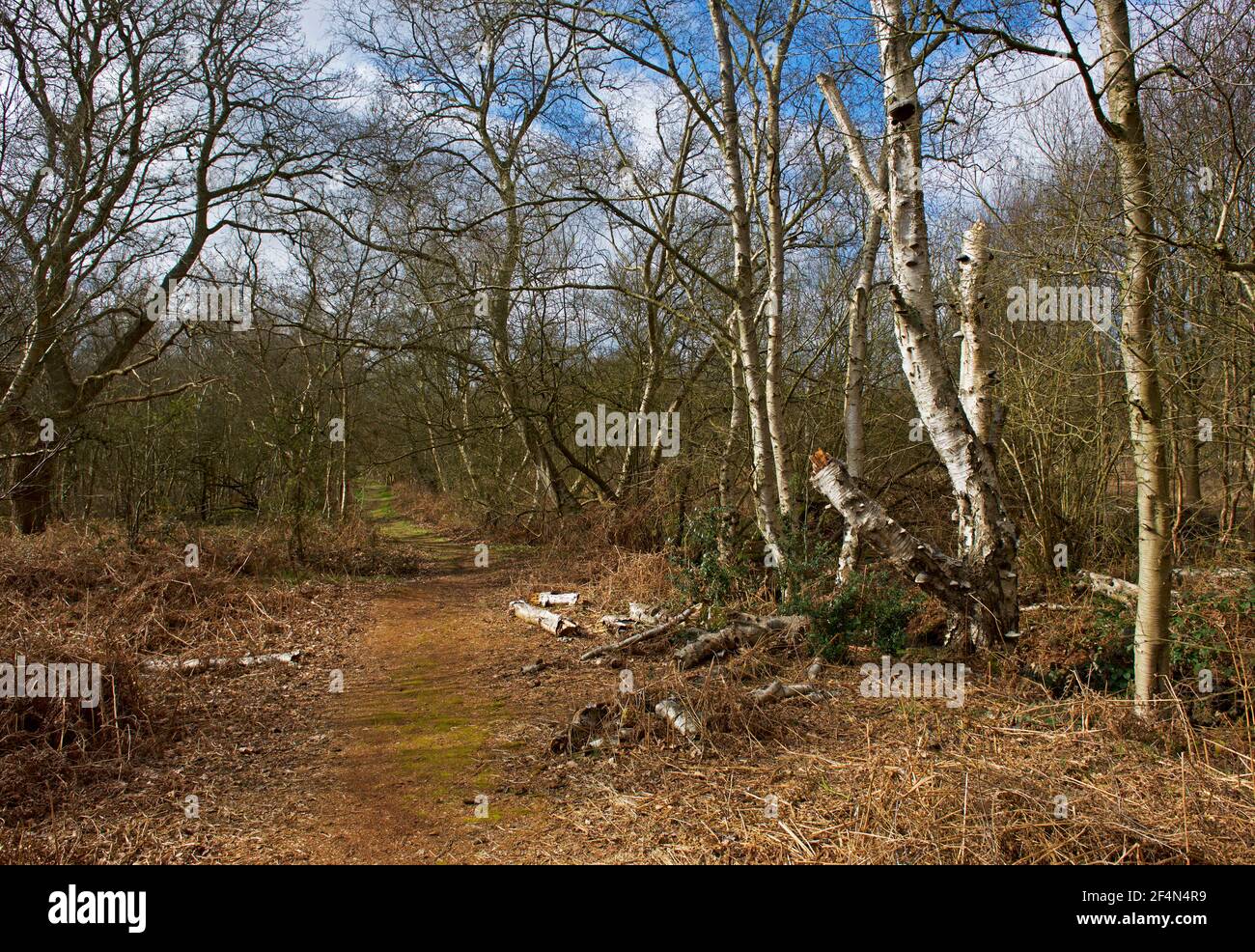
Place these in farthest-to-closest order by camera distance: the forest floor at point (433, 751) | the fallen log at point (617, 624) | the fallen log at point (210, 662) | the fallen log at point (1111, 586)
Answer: the fallen log at point (617, 624)
the fallen log at point (1111, 586)
the fallen log at point (210, 662)
the forest floor at point (433, 751)

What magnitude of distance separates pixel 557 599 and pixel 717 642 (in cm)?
372

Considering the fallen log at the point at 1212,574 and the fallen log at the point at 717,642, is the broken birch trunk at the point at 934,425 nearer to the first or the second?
the fallen log at the point at 717,642

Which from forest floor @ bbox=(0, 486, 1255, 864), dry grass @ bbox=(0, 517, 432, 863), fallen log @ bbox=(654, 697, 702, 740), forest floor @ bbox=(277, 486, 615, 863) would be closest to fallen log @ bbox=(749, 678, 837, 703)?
forest floor @ bbox=(0, 486, 1255, 864)

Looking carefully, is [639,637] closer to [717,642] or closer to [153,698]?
[717,642]

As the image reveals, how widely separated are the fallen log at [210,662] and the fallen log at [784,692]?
4.75 m

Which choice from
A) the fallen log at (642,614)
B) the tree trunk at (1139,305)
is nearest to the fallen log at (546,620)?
the fallen log at (642,614)

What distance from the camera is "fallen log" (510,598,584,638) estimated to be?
28.8 ft

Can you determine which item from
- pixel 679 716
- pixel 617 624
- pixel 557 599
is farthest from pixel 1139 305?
pixel 557 599

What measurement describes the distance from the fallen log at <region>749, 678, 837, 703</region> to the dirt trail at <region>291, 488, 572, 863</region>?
181 cm

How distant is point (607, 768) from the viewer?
4926mm

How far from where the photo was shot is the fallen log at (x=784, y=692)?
568 cm

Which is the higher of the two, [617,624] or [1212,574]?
[1212,574]

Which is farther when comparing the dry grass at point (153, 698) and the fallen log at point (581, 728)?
the fallen log at point (581, 728)

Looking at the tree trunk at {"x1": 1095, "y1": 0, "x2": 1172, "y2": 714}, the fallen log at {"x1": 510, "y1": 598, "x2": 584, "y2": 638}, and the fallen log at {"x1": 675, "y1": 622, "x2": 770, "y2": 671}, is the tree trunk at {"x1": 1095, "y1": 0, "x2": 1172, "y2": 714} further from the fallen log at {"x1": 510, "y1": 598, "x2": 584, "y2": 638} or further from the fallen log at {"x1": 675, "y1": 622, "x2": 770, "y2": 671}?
the fallen log at {"x1": 510, "y1": 598, "x2": 584, "y2": 638}
